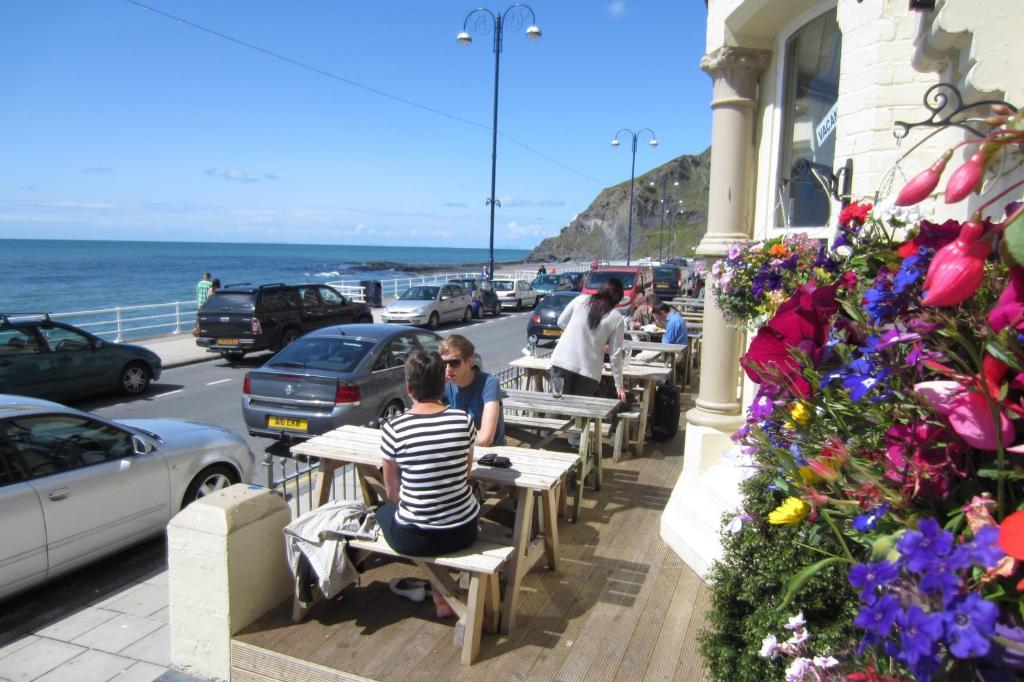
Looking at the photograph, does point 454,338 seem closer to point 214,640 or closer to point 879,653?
point 214,640

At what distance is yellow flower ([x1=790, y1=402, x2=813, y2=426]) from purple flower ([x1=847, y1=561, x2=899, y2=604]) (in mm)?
506

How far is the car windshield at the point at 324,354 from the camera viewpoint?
905 centimetres

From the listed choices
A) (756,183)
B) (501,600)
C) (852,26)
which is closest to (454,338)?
(501,600)

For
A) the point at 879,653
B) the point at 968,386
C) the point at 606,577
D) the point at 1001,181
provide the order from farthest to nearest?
the point at 606,577 < the point at 1001,181 < the point at 879,653 < the point at 968,386

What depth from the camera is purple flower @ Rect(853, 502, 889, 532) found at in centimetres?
150

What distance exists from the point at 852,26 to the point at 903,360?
311 cm

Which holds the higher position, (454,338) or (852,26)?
(852,26)

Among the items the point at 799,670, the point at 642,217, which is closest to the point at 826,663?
the point at 799,670

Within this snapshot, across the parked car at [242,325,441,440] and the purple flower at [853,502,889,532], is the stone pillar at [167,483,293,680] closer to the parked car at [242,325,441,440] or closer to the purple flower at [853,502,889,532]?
the purple flower at [853,502,889,532]

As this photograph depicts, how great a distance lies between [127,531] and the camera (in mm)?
5551

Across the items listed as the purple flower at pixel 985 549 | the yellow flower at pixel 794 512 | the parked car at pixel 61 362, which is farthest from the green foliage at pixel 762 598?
the parked car at pixel 61 362

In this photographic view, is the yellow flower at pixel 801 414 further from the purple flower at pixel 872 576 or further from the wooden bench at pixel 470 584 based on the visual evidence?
the wooden bench at pixel 470 584

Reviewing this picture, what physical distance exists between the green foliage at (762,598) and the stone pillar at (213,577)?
2502 millimetres

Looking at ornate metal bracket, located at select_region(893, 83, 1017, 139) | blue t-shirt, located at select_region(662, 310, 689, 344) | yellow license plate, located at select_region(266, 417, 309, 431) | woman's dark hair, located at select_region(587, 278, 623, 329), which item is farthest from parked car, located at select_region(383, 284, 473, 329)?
ornate metal bracket, located at select_region(893, 83, 1017, 139)
